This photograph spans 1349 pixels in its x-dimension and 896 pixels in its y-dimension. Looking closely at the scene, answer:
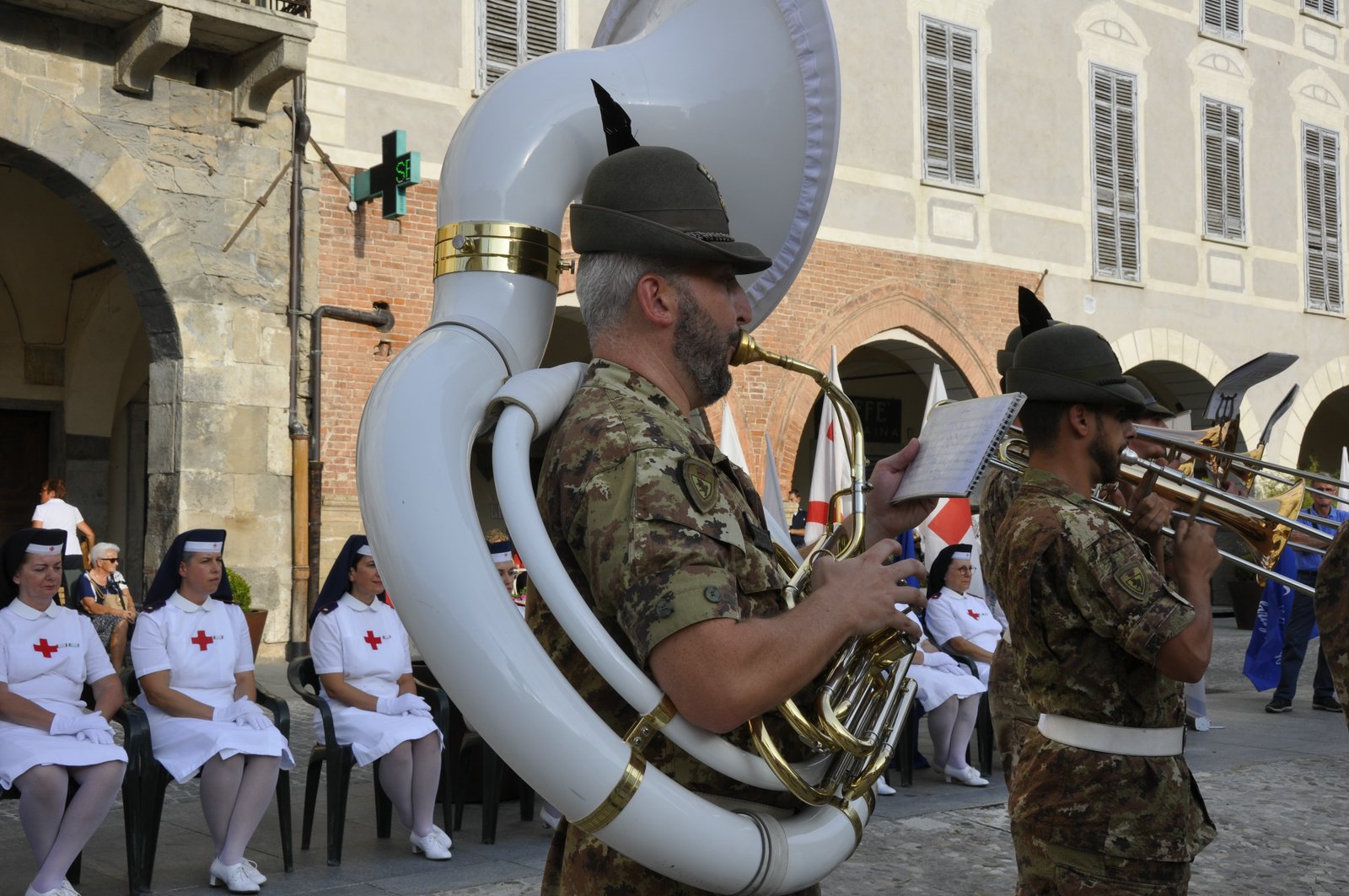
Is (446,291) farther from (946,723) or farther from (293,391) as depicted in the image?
(293,391)

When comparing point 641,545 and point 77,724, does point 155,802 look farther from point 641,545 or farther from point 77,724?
point 641,545

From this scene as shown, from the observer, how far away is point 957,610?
858 centimetres

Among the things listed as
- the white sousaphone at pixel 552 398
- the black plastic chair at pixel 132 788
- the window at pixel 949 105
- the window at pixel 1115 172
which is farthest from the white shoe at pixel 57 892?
the window at pixel 1115 172

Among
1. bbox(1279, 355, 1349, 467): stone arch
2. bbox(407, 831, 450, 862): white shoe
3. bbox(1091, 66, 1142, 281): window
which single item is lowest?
bbox(407, 831, 450, 862): white shoe

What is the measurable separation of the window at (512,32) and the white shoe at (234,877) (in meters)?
8.75

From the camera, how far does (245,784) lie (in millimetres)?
5480

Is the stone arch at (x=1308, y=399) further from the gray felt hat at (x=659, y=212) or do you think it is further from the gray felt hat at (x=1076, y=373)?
the gray felt hat at (x=659, y=212)

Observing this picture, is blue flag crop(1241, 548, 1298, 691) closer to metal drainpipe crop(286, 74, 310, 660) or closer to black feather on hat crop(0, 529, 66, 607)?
metal drainpipe crop(286, 74, 310, 660)

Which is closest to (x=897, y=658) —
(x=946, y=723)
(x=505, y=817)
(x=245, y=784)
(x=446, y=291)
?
(x=446, y=291)

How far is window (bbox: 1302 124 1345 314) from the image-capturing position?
1977cm

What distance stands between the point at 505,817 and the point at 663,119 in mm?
4987

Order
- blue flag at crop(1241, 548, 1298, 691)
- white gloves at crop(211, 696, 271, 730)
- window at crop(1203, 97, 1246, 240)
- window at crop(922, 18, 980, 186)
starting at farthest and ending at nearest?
window at crop(1203, 97, 1246, 240) < window at crop(922, 18, 980, 186) < blue flag at crop(1241, 548, 1298, 691) < white gloves at crop(211, 696, 271, 730)

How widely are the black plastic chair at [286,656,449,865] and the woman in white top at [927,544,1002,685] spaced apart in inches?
130

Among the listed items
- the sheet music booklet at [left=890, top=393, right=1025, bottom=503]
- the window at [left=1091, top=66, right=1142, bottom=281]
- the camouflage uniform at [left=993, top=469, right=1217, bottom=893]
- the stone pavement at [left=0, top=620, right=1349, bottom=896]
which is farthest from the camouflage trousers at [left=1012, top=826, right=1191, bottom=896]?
Result: the window at [left=1091, top=66, right=1142, bottom=281]
